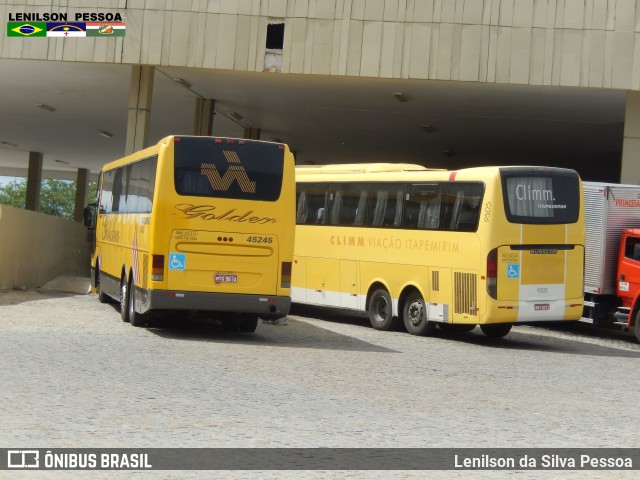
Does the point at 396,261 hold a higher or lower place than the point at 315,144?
lower

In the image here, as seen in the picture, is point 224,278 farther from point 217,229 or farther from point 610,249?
point 610,249

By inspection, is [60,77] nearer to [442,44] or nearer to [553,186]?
[442,44]

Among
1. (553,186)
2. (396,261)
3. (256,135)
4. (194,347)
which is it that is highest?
(256,135)

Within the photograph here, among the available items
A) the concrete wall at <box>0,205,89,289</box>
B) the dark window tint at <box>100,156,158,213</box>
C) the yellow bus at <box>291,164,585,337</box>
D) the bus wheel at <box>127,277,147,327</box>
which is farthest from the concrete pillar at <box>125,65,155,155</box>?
the bus wheel at <box>127,277,147,327</box>

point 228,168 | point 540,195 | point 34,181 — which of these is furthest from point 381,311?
point 34,181

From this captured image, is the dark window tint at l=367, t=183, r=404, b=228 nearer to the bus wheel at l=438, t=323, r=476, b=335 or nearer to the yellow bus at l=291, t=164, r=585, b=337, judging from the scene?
the yellow bus at l=291, t=164, r=585, b=337

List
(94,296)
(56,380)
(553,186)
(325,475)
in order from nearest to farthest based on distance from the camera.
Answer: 1. (325,475)
2. (56,380)
3. (553,186)
4. (94,296)

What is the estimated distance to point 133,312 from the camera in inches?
736

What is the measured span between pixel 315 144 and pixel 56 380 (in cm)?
3719

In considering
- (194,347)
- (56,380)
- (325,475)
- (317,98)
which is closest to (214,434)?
(325,475)

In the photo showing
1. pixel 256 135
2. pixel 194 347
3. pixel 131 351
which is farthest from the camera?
pixel 256 135

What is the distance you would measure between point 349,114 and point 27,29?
38.8 ft

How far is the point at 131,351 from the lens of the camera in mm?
14586

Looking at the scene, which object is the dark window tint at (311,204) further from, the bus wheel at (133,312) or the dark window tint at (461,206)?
the bus wheel at (133,312)
